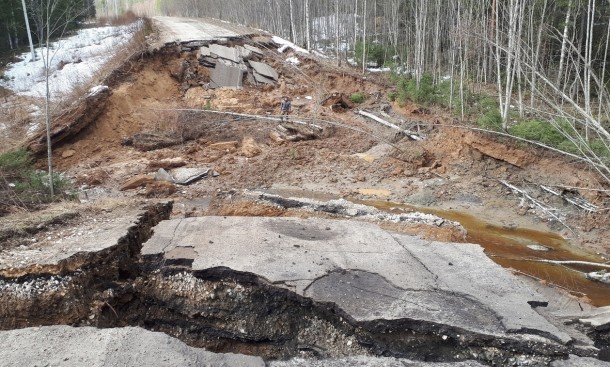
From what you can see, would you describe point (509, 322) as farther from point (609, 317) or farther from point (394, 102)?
point (394, 102)

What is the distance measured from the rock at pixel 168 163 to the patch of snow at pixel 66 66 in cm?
653

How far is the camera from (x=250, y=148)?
14539 mm

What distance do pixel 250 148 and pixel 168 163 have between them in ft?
8.80

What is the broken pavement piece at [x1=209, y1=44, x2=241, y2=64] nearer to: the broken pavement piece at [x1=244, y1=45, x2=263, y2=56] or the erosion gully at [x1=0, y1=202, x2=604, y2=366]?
the broken pavement piece at [x1=244, y1=45, x2=263, y2=56]

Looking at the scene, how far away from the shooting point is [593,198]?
1009 centimetres

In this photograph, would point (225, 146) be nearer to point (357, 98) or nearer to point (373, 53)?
point (357, 98)

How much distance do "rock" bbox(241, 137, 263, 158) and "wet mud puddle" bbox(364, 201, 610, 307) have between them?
498 centimetres

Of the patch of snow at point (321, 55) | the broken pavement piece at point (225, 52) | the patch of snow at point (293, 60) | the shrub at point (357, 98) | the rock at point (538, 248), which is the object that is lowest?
the rock at point (538, 248)

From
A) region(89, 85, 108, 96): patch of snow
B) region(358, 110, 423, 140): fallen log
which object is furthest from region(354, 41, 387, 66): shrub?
region(89, 85, 108, 96): patch of snow

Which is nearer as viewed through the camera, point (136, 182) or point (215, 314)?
point (215, 314)

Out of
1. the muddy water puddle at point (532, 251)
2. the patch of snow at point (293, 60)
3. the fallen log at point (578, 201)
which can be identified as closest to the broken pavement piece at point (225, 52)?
the patch of snow at point (293, 60)

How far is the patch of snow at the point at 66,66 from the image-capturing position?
1847cm

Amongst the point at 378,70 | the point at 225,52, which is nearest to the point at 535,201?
the point at 378,70

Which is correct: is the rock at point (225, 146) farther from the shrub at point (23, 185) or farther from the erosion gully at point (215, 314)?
the erosion gully at point (215, 314)
